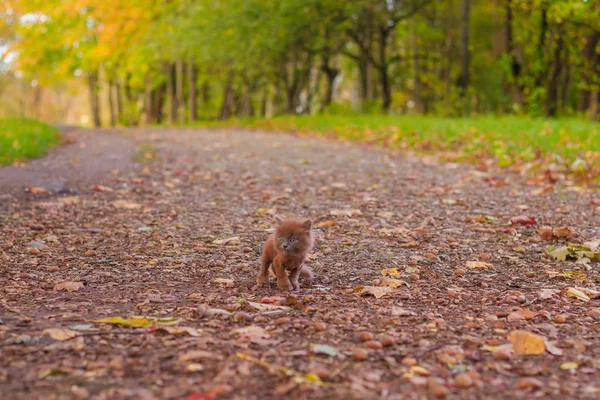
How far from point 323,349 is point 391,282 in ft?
4.89

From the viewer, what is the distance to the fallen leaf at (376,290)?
4391 millimetres

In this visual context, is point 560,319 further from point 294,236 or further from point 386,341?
point 294,236

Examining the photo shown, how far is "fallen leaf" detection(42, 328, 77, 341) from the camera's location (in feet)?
10.9

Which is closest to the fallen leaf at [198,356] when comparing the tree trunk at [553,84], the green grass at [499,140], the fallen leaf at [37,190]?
the fallen leaf at [37,190]

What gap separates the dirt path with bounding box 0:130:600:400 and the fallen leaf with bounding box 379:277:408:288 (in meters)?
0.04

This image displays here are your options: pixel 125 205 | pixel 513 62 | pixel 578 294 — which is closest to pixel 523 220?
pixel 578 294

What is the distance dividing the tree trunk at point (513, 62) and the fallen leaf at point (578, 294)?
1930cm

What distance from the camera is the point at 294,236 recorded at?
4.40 m

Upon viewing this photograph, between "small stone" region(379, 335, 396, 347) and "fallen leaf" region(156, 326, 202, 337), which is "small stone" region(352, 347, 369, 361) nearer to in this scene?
"small stone" region(379, 335, 396, 347)

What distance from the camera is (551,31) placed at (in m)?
23.8

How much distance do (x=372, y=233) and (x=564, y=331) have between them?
2.77 m

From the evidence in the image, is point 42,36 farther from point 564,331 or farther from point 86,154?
point 564,331

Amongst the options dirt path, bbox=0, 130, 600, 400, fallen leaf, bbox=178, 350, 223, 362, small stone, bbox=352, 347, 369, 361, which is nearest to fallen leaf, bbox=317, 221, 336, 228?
dirt path, bbox=0, 130, 600, 400

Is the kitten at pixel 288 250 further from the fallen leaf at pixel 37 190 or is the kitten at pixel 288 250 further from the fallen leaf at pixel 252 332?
the fallen leaf at pixel 37 190
